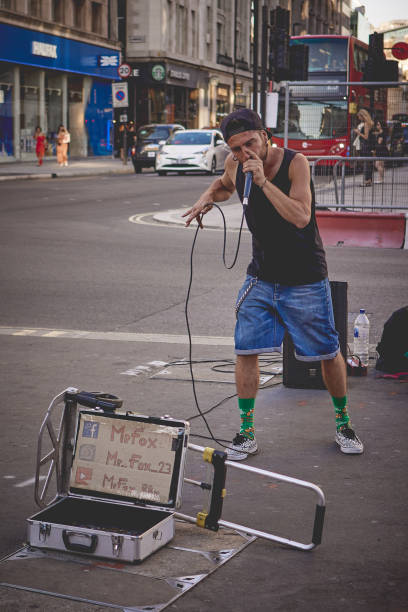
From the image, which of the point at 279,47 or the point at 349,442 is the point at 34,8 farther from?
the point at 349,442

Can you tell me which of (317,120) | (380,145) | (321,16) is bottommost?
(380,145)

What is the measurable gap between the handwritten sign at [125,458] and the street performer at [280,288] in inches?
42.5

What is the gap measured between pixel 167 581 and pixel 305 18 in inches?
3596

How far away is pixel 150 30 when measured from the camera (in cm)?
5706

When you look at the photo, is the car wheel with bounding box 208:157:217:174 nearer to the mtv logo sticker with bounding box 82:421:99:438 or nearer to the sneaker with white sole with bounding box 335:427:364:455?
the sneaker with white sole with bounding box 335:427:364:455

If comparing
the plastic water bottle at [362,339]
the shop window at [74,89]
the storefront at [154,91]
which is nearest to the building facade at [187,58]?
the storefront at [154,91]

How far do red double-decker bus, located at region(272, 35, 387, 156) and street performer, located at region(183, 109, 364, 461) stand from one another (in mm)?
10377

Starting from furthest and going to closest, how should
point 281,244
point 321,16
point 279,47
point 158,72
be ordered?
1. point 321,16
2. point 158,72
3. point 279,47
4. point 281,244

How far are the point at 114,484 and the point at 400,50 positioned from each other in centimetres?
1658

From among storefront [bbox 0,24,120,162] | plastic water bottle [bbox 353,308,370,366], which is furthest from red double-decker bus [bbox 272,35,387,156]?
storefront [bbox 0,24,120,162]

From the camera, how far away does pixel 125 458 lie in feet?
12.6

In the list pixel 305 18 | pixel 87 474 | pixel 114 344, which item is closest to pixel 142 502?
pixel 87 474

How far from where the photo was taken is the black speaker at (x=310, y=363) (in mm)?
6168

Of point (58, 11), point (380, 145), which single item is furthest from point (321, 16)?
point (380, 145)
